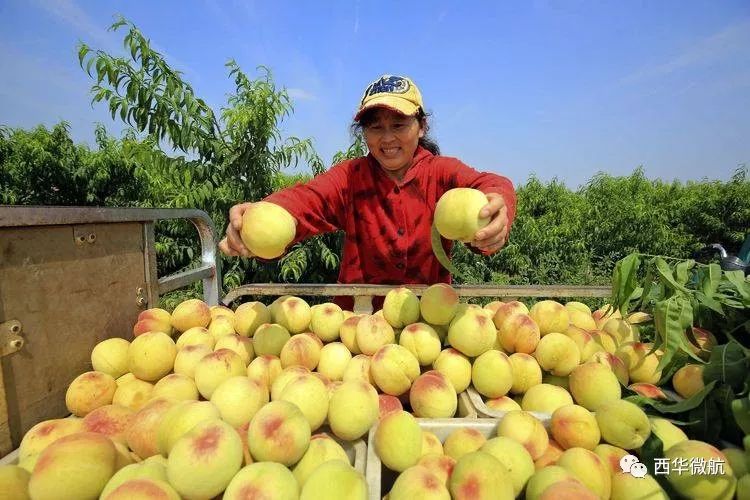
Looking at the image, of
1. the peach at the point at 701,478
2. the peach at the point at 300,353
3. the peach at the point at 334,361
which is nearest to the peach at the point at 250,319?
the peach at the point at 300,353

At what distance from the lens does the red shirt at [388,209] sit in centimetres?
289

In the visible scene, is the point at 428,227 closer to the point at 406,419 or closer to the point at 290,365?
the point at 290,365

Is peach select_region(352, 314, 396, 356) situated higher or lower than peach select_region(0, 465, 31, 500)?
higher

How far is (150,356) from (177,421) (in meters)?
0.64

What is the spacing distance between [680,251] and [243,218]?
45.5ft

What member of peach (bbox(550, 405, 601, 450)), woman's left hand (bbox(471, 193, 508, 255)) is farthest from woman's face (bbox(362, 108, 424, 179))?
peach (bbox(550, 405, 601, 450))

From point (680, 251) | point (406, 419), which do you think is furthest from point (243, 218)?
point (680, 251)

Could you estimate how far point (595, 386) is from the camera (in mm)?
1599

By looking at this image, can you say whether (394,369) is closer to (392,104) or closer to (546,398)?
(546,398)

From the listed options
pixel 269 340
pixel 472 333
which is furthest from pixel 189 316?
pixel 472 333

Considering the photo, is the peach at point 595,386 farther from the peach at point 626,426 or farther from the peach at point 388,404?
the peach at point 388,404

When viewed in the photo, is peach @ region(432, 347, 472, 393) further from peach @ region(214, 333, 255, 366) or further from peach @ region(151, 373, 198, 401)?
peach @ region(151, 373, 198, 401)

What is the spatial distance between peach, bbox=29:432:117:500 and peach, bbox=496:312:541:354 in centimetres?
160

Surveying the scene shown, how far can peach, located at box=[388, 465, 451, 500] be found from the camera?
108cm
